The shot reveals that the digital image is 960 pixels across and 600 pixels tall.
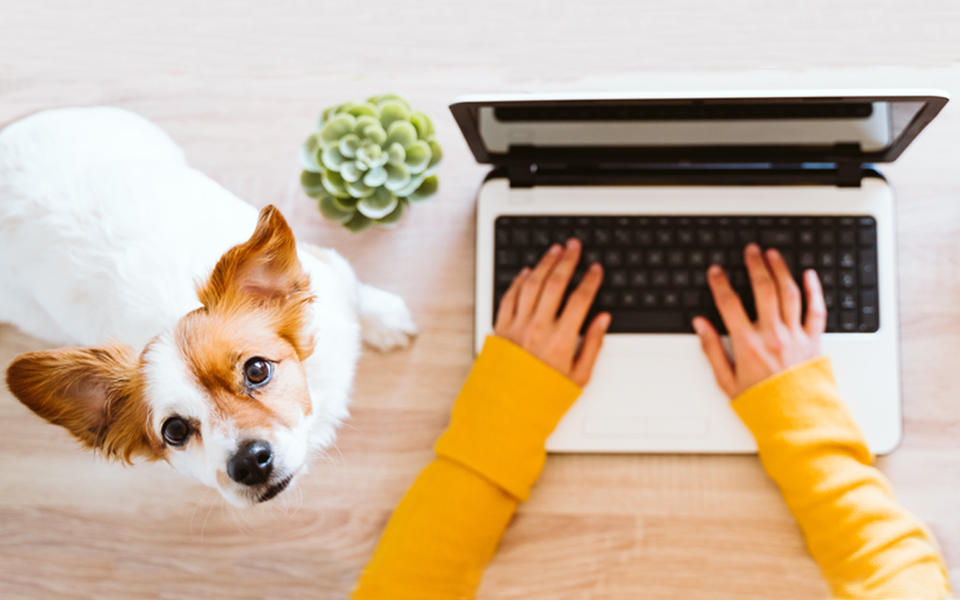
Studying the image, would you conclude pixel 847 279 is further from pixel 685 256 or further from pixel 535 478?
pixel 535 478

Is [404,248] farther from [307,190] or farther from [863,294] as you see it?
[863,294]

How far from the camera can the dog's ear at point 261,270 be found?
2.22 feet

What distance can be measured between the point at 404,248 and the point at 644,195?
0.33 meters

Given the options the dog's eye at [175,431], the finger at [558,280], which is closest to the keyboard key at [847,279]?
the finger at [558,280]

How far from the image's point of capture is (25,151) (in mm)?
837

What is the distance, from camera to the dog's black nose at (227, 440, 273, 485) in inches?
27.0

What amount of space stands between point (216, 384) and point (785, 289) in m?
0.67

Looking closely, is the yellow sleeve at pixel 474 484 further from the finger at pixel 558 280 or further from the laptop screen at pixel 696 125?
the laptop screen at pixel 696 125

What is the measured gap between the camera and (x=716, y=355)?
873mm

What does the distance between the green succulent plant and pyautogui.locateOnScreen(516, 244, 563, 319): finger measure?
17 centimetres

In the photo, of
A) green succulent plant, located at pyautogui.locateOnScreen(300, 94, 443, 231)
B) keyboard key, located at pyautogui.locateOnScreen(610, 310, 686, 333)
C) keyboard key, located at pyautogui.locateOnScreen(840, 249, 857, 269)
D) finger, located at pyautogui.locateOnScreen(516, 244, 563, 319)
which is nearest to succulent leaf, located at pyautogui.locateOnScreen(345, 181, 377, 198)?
green succulent plant, located at pyautogui.locateOnScreen(300, 94, 443, 231)

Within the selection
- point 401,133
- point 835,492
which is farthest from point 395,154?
point 835,492

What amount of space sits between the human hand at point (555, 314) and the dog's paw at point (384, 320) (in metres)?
0.13

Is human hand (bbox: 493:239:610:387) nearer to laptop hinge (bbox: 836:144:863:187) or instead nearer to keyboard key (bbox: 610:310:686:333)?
keyboard key (bbox: 610:310:686:333)
